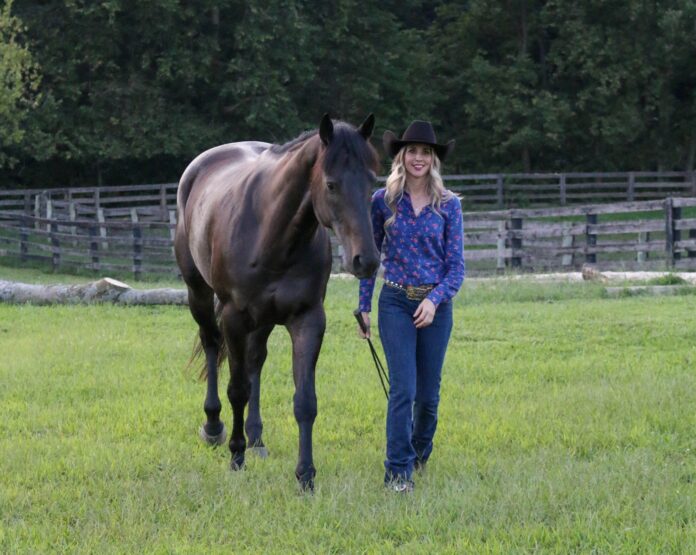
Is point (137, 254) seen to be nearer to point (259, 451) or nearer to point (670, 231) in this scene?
point (670, 231)

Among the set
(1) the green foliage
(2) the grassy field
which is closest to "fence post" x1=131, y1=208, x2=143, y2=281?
(1) the green foliage

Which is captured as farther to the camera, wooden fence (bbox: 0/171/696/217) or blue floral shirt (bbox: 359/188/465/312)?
wooden fence (bbox: 0/171/696/217)

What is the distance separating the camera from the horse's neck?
5336 mm

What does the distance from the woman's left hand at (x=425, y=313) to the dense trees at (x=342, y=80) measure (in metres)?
25.1

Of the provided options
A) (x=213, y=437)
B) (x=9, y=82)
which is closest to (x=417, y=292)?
(x=213, y=437)

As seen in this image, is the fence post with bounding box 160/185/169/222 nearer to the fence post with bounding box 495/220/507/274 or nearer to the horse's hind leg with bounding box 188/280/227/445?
the fence post with bounding box 495/220/507/274

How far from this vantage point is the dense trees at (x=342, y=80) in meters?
32.6

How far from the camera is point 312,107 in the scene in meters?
37.2

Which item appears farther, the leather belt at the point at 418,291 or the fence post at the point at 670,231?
the fence post at the point at 670,231

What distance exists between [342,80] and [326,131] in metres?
32.1

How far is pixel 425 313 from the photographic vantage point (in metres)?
5.15

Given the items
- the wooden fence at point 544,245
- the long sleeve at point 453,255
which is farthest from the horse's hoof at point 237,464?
the wooden fence at point 544,245

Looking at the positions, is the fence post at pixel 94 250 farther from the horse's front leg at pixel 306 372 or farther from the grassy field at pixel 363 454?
the horse's front leg at pixel 306 372

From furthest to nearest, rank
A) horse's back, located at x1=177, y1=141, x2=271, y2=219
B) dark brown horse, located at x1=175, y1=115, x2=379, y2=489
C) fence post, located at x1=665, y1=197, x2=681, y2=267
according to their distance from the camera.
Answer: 1. fence post, located at x1=665, y1=197, x2=681, y2=267
2. horse's back, located at x1=177, y1=141, x2=271, y2=219
3. dark brown horse, located at x1=175, y1=115, x2=379, y2=489
